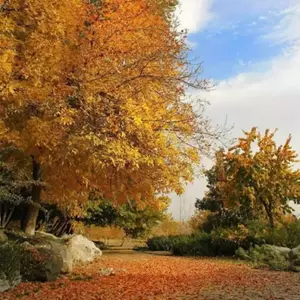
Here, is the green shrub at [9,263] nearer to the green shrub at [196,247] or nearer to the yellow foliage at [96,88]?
the yellow foliage at [96,88]

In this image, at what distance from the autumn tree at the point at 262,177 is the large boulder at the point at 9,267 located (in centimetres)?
1249

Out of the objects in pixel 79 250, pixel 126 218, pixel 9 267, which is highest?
pixel 126 218

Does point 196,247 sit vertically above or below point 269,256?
above

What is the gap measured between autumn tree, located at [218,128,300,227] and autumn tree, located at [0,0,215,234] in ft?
28.2

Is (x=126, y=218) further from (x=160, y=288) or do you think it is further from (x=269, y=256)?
(x=160, y=288)

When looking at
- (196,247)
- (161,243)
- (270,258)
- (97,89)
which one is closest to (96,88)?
(97,89)

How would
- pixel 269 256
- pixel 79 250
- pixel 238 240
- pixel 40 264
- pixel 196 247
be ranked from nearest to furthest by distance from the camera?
1. pixel 40 264
2. pixel 269 256
3. pixel 79 250
4. pixel 238 240
5. pixel 196 247

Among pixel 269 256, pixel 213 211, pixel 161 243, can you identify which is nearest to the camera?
pixel 269 256

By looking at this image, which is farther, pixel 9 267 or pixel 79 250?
pixel 79 250

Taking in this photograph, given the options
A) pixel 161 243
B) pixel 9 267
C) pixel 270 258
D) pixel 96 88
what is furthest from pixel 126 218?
pixel 9 267

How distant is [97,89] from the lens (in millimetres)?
9977

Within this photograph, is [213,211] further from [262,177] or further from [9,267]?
[9,267]

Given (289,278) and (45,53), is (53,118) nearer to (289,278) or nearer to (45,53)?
(45,53)

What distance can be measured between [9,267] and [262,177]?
13508 mm
